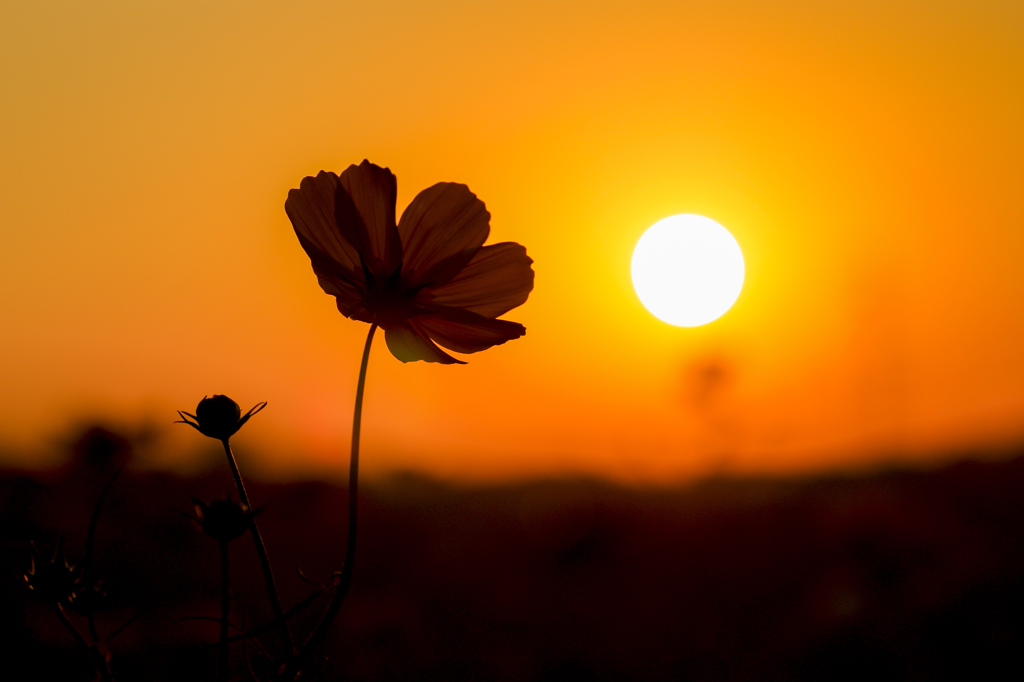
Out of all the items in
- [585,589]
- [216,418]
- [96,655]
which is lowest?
[585,589]

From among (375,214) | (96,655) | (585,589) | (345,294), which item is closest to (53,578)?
(96,655)

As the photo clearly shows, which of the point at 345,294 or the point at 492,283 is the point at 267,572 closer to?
the point at 345,294

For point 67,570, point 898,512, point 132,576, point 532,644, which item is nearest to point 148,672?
point 132,576

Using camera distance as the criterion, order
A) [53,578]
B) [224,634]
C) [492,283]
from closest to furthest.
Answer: [224,634] < [53,578] < [492,283]

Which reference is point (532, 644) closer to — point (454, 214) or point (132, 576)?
point (132, 576)

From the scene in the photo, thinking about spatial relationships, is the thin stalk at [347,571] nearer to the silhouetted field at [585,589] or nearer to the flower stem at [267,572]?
the flower stem at [267,572]

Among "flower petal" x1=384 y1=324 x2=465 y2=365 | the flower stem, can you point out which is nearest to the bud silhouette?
the flower stem
